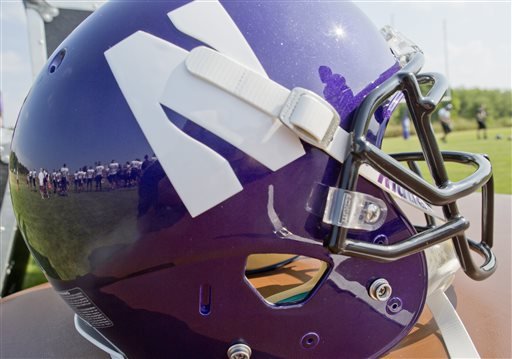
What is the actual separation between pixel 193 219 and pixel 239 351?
1.04 ft

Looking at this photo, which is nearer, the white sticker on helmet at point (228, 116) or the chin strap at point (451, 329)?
the white sticker on helmet at point (228, 116)

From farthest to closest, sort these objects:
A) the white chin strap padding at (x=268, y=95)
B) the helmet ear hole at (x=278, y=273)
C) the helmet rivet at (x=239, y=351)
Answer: the helmet ear hole at (x=278, y=273)
the helmet rivet at (x=239, y=351)
the white chin strap padding at (x=268, y=95)

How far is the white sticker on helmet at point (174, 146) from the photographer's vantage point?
0.84m

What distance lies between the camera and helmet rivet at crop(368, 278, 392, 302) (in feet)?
3.24

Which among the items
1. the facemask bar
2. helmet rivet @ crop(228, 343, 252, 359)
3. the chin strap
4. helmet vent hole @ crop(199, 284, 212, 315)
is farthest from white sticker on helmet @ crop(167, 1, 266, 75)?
the chin strap

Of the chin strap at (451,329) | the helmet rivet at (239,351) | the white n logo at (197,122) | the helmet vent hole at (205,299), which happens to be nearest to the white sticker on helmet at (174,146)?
the white n logo at (197,122)

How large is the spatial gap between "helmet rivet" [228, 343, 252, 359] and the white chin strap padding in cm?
46

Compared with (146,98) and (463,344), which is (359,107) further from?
(463,344)

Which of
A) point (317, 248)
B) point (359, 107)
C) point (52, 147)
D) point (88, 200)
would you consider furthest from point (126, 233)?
point (359, 107)

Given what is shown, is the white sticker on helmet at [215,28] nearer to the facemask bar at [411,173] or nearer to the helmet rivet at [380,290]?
the facemask bar at [411,173]

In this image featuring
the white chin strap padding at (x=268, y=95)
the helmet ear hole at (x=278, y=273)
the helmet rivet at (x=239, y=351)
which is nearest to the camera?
the white chin strap padding at (x=268, y=95)

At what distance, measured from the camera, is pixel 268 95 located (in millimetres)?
850

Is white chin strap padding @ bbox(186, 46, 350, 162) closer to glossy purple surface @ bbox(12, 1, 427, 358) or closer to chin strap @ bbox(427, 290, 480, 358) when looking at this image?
glossy purple surface @ bbox(12, 1, 427, 358)

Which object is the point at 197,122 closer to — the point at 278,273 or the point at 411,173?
the point at 411,173
